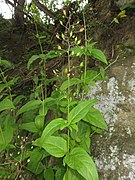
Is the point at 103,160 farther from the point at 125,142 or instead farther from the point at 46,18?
the point at 46,18

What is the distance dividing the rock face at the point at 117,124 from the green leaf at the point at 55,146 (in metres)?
0.39

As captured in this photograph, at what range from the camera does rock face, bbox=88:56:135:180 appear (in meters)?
1.41

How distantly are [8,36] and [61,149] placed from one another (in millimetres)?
2527

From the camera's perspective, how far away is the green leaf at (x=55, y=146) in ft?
3.63

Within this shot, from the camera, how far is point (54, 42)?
2.79 meters

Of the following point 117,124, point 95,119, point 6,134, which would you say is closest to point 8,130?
point 6,134

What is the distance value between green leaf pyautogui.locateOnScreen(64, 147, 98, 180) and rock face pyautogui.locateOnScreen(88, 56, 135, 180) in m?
0.38

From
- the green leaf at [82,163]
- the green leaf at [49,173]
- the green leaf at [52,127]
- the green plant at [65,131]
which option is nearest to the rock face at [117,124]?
the green plant at [65,131]

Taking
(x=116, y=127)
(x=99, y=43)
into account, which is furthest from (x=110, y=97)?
(x=99, y=43)

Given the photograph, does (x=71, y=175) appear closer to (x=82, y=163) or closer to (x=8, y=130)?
(x=82, y=163)

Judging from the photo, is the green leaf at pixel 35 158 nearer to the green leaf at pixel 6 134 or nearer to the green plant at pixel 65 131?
the green plant at pixel 65 131

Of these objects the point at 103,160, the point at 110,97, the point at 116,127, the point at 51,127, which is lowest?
the point at 103,160

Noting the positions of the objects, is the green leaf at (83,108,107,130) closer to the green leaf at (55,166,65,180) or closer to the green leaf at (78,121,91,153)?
the green leaf at (78,121,91,153)

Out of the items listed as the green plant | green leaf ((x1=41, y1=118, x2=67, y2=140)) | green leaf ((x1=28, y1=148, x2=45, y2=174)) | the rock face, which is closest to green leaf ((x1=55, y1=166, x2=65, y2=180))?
the green plant
